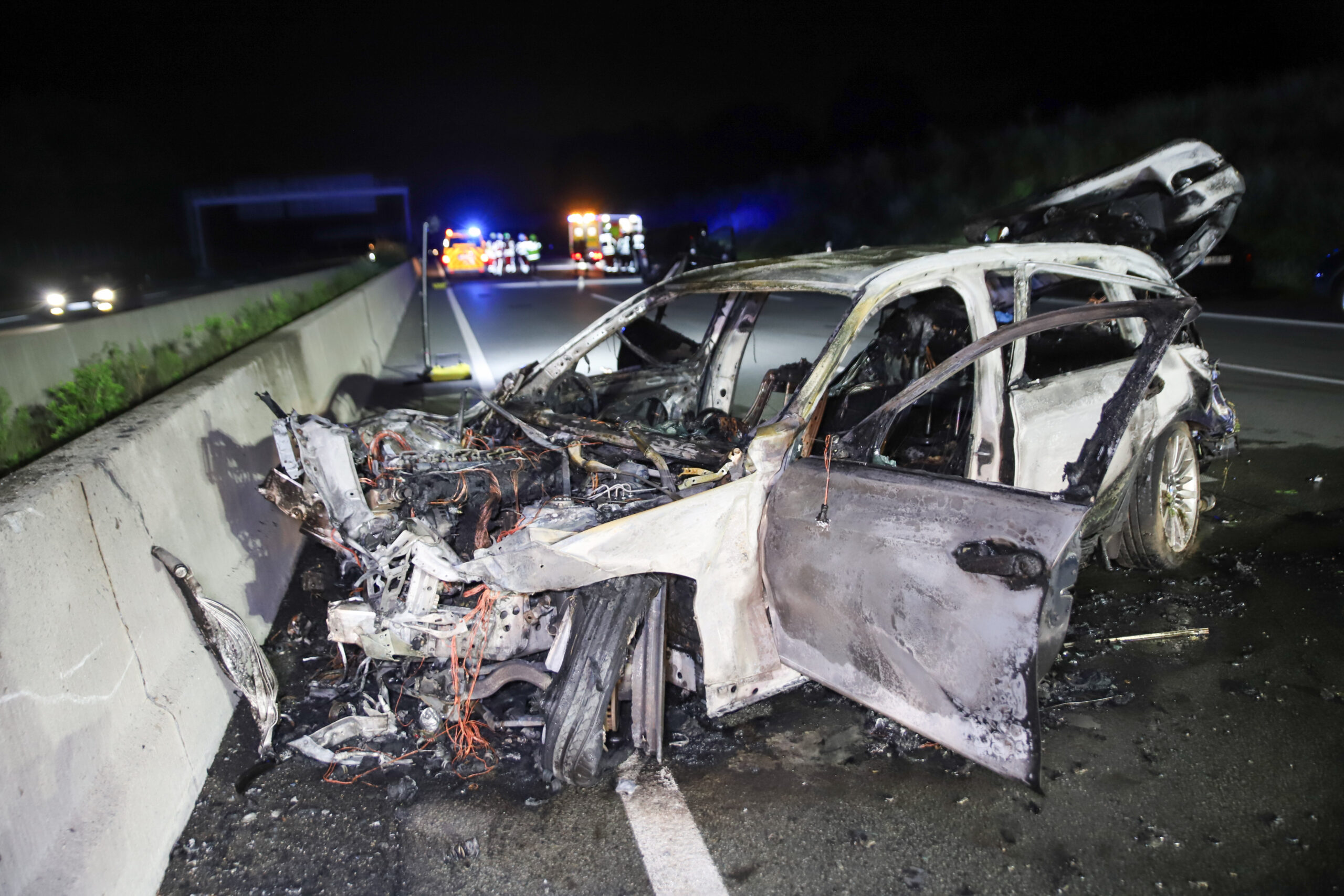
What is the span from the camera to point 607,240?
3566 centimetres

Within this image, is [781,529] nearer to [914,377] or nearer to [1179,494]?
[914,377]

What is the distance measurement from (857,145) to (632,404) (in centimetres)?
5824

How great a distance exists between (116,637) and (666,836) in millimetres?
1844

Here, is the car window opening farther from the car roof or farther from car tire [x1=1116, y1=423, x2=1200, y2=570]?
car tire [x1=1116, y1=423, x2=1200, y2=570]

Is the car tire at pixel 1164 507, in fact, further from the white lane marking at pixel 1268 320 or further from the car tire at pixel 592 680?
the white lane marking at pixel 1268 320

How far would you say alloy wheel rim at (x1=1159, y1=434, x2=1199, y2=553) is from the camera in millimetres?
4434

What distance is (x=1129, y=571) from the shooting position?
4.46m

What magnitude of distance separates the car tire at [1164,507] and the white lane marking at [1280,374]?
425 centimetres

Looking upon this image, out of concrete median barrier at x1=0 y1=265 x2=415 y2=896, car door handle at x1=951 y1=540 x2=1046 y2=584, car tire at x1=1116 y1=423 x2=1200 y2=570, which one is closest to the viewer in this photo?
concrete median barrier at x1=0 y1=265 x2=415 y2=896

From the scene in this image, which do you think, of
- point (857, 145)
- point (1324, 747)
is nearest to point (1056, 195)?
point (1324, 747)

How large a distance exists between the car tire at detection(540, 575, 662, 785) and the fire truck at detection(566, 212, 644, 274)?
2981cm

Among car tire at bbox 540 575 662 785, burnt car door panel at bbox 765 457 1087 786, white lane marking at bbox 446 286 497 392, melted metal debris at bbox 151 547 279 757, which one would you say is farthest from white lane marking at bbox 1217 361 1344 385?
melted metal debris at bbox 151 547 279 757

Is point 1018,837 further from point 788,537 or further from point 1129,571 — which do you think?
point 1129,571

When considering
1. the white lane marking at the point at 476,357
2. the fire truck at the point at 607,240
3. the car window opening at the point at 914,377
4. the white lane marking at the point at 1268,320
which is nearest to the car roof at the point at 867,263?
the car window opening at the point at 914,377
